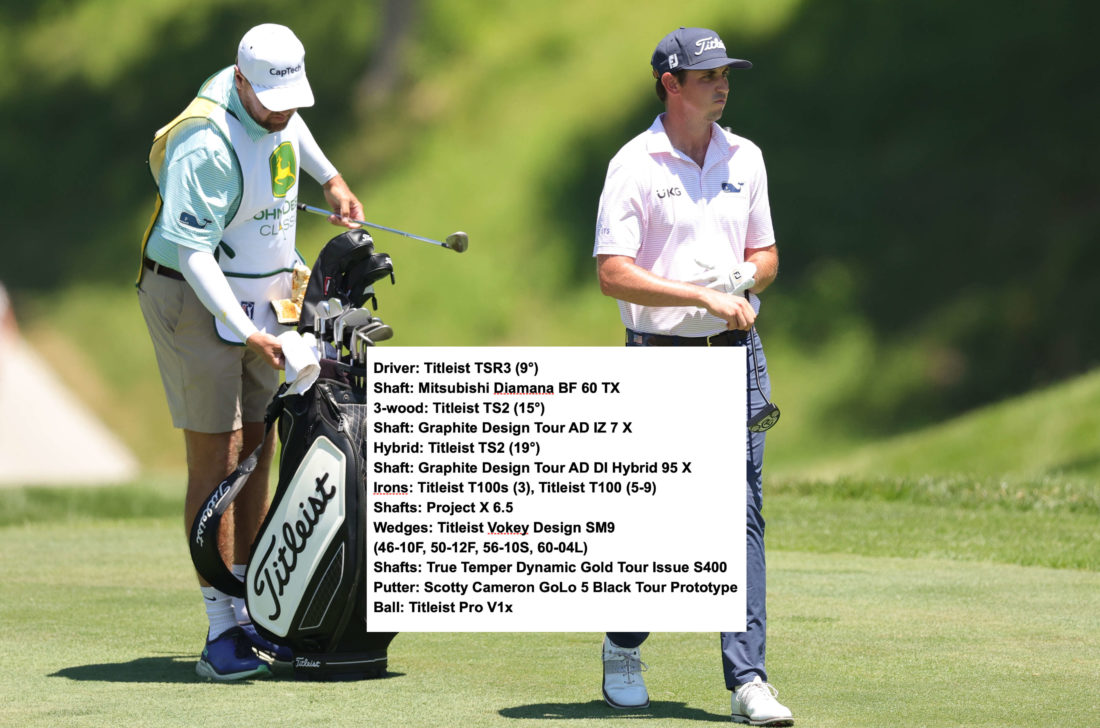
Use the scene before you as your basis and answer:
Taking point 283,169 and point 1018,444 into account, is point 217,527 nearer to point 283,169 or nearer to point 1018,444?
point 283,169

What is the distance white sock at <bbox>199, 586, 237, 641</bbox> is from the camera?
565 cm

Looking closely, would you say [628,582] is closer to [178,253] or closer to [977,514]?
[178,253]

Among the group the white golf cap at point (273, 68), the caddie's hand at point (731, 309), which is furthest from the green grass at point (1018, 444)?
the caddie's hand at point (731, 309)

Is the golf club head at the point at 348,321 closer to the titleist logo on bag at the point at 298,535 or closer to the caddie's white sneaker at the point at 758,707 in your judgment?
the titleist logo on bag at the point at 298,535

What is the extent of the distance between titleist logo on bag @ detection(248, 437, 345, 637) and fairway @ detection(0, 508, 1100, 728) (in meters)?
0.26

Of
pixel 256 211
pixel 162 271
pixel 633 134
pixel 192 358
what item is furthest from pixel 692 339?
pixel 633 134

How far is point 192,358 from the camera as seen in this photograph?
583 cm

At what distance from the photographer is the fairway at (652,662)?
4.88 meters

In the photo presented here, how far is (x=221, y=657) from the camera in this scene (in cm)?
550

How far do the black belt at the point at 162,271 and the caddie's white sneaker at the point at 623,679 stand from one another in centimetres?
193

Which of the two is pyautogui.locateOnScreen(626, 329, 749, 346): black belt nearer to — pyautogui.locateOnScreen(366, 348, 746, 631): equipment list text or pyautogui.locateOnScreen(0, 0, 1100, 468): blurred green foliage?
pyautogui.locateOnScreen(366, 348, 746, 631): equipment list text

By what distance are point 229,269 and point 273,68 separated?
695mm

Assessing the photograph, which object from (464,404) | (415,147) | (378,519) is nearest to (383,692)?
(378,519)

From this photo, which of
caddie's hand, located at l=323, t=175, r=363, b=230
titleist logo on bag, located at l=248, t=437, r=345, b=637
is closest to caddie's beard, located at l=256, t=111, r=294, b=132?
caddie's hand, located at l=323, t=175, r=363, b=230
